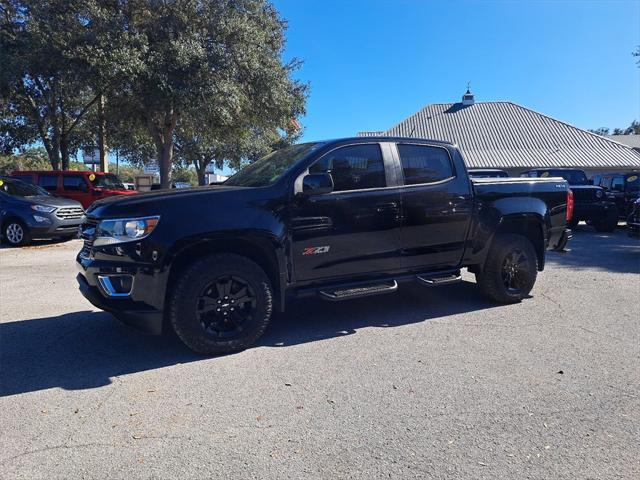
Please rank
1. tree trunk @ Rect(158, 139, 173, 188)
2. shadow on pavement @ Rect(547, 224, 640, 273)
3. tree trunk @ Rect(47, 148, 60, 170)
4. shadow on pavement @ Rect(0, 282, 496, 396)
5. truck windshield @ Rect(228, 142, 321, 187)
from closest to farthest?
1. shadow on pavement @ Rect(0, 282, 496, 396)
2. truck windshield @ Rect(228, 142, 321, 187)
3. shadow on pavement @ Rect(547, 224, 640, 273)
4. tree trunk @ Rect(158, 139, 173, 188)
5. tree trunk @ Rect(47, 148, 60, 170)

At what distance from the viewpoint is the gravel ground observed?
268cm

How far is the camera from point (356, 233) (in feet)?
15.4

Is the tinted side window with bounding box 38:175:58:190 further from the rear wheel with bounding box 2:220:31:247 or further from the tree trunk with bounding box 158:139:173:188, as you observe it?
the tree trunk with bounding box 158:139:173:188

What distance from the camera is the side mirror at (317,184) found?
438cm

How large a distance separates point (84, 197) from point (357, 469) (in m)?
15.9

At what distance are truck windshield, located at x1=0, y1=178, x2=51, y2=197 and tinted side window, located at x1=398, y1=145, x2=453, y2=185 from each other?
1063 centimetres

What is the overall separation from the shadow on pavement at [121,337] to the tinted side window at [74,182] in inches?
473

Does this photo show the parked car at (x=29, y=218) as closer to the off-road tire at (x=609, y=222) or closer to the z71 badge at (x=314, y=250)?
the z71 badge at (x=314, y=250)

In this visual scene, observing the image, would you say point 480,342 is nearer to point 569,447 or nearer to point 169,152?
point 569,447

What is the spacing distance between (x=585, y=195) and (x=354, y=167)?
1182 cm

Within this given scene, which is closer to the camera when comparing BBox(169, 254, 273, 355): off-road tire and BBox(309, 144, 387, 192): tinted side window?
BBox(169, 254, 273, 355): off-road tire

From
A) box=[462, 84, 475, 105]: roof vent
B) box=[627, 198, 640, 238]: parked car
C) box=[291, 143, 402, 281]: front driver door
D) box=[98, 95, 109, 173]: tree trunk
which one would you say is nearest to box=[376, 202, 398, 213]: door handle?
box=[291, 143, 402, 281]: front driver door

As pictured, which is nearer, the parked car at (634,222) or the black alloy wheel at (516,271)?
the black alloy wheel at (516,271)

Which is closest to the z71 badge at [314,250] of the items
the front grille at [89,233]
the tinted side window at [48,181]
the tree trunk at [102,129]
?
the front grille at [89,233]
